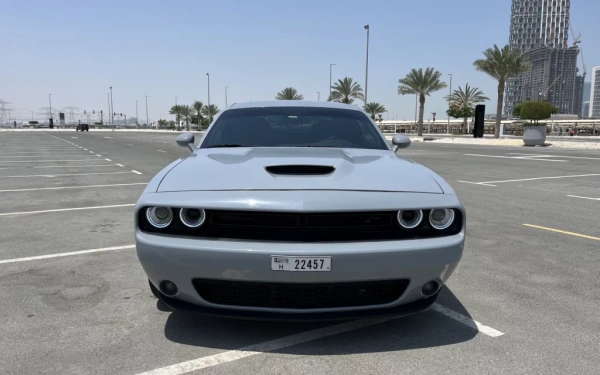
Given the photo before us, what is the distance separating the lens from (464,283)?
12.7 feet

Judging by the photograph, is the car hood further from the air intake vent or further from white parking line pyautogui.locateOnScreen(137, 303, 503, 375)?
white parking line pyautogui.locateOnScreen(137, 303, 503, 375)

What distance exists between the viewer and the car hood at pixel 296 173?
2.63m

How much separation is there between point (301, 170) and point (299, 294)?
788 mm

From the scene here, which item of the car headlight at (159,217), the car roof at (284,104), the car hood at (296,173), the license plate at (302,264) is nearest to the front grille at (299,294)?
the license plate at (302,264)

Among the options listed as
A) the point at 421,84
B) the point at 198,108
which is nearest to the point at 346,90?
the point at 421,84

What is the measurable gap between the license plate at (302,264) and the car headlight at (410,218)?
508 millimetres

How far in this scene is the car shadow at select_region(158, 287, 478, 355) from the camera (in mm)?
2717

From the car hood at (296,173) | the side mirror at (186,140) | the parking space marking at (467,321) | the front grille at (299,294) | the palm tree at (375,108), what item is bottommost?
the parking space marking at (467,321)

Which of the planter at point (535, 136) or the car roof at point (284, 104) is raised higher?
the car roof at point (284, 104)

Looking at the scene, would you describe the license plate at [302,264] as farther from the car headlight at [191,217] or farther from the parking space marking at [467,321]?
the parking space marking at [467,321]

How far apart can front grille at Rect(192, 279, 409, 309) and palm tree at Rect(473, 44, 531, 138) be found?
43112 mm

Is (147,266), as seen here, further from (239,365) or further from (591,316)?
(591,316)

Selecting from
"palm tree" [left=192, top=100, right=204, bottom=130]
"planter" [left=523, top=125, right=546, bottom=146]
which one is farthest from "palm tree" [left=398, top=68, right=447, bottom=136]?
"palm tree" [left=192, top=100, right=204, bottom=130]

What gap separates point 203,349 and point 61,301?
1447 millimetres
